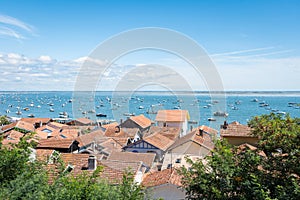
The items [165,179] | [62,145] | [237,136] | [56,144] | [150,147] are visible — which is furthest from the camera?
[150,147]

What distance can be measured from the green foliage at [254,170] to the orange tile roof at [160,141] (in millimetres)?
20699

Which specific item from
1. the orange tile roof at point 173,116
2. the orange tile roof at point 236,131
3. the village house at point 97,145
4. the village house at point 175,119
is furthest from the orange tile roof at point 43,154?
the orange tile roof at point 173,116

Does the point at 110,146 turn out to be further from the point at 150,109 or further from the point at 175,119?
the point at 150,109

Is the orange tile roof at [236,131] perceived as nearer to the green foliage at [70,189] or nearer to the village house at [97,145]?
the village house at [97,145]

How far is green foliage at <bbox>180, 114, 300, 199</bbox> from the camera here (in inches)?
332

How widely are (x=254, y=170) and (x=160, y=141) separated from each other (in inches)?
907

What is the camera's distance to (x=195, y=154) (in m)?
25.8

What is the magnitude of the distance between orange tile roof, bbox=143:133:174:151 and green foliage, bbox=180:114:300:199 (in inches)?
815

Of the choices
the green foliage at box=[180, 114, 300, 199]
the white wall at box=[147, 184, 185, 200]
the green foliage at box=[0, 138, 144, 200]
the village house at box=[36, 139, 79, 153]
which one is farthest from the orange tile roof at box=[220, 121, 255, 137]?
the village house at box=[36, 139, 79, 153]

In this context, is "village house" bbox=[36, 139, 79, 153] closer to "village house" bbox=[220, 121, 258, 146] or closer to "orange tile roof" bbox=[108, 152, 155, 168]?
"orange tile roof" bbox=[108, 152, 155, 168]

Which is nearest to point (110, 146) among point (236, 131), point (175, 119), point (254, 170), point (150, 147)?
point (150, 147)

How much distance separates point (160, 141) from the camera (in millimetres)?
31844

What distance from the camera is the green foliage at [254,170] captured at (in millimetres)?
8438

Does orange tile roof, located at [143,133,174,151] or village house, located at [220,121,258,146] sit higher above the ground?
village house, located at [220,121,258,146]
